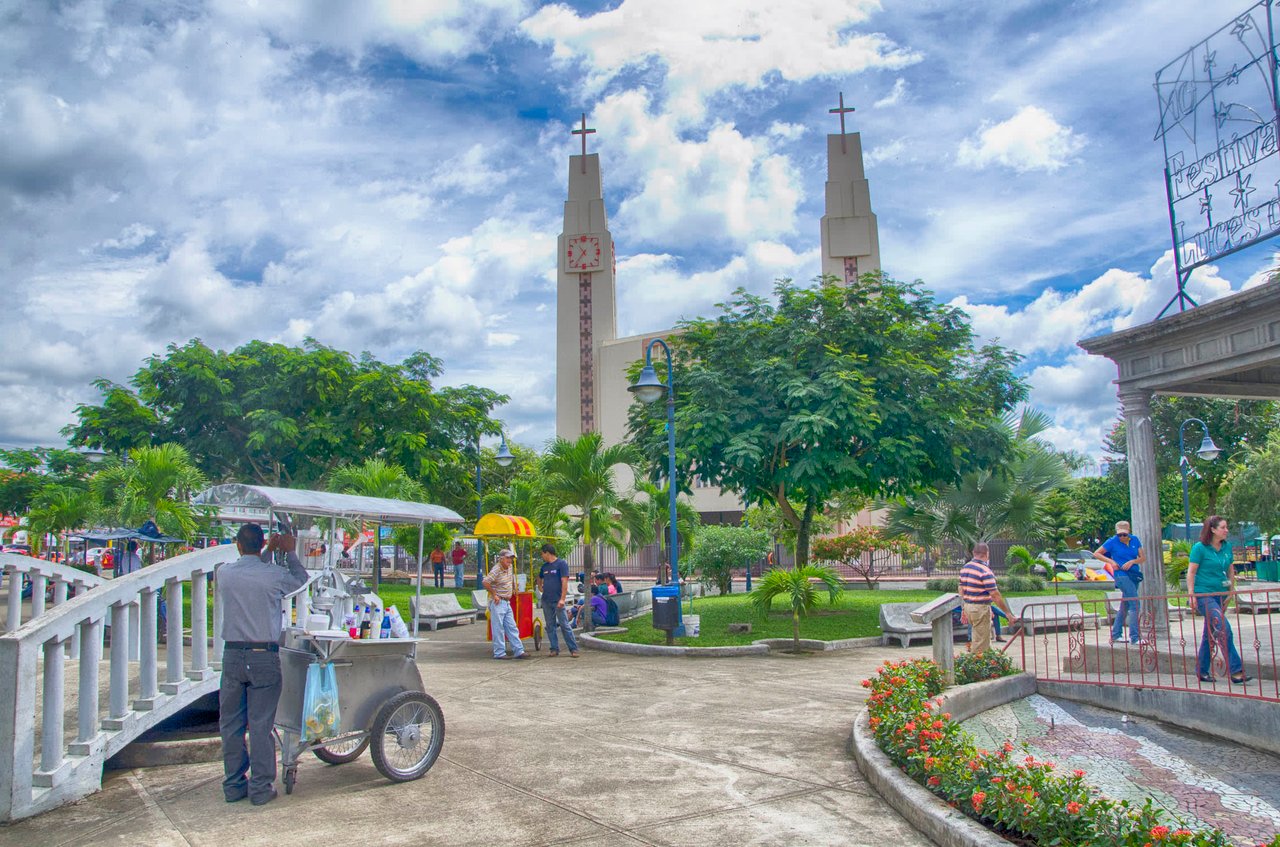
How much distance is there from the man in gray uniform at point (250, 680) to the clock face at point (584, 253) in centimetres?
4254

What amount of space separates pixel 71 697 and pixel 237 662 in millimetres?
3513

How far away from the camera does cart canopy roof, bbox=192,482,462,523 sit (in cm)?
963

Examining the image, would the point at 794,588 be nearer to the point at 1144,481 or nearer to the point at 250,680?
the point at 1144,481

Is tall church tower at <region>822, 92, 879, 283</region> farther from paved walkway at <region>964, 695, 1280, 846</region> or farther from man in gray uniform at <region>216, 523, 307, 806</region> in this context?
man in gray uniform at <region>216, 523, 307, 806</region>

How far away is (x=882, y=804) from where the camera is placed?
5.87 meters

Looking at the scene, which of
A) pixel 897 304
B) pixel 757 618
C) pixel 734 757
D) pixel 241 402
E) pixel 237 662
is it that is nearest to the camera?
pixel 237 662

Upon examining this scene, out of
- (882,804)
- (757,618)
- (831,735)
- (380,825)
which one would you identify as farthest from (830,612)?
(380,825)

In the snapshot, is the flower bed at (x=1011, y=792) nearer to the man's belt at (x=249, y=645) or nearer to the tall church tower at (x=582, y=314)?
the man's belt at (x=249, y=645)

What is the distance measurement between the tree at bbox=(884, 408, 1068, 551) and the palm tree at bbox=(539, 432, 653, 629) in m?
8.40

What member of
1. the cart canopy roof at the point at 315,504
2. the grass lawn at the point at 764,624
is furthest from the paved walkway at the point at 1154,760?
the cart canopy roof at the point at 315,504

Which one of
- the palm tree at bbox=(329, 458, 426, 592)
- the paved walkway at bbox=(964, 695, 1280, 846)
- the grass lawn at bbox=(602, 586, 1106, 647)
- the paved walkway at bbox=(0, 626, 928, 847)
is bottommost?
the paved walkway at bbox=(964, 695, 1280, 846)

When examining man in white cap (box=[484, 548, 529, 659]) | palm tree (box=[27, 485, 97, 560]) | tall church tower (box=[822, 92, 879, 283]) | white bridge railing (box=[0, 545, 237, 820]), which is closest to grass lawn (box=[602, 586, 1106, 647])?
man in white cap (box=[484, 548, 529, 659])

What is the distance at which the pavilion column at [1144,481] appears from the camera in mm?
11820

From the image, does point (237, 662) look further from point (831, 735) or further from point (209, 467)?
point (209, 467)
